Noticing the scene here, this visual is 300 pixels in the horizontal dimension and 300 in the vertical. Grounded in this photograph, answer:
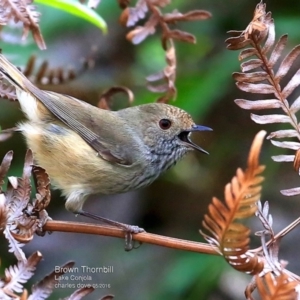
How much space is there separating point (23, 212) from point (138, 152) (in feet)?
4.81

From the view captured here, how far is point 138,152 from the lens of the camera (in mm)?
3615

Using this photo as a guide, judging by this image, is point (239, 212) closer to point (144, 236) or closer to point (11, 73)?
point (144, 236)

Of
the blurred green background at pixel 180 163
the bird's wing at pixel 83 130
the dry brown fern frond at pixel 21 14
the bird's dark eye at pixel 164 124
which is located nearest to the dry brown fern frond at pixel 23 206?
the dry brown fern frond at pixel 21 14

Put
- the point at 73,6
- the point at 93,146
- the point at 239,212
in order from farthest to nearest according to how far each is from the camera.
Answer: the point at 93,146
the point at 73,6
the point at 239,212

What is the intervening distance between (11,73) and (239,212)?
1.80m

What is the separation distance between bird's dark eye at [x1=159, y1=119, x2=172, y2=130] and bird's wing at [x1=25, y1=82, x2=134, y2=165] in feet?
0.88

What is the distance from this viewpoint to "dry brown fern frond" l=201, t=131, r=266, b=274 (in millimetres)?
1508

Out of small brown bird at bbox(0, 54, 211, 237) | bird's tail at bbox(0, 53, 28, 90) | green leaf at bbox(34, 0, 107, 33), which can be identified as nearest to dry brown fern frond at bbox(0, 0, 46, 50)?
green leaf at bbox(34, 0, 107, 33)

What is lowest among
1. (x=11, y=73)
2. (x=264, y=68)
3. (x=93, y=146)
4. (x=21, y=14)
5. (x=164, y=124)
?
(x=93, y=146)

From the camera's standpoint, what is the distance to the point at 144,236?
7.33 feet

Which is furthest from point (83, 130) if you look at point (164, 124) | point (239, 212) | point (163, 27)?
point (239, 212)

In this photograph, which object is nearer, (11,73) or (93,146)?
(11,73)

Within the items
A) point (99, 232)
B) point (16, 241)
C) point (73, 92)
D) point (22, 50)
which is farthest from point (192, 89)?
point (16, 241)

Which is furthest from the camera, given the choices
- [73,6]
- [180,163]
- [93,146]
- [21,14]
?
[180,163]
